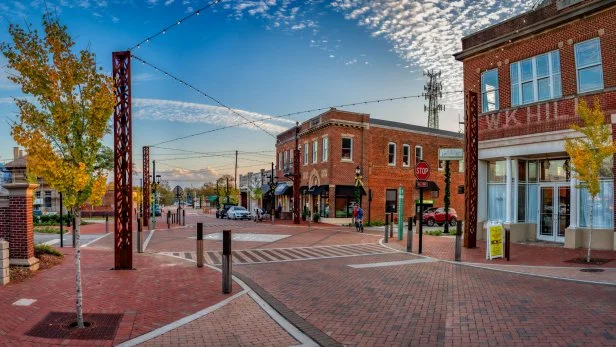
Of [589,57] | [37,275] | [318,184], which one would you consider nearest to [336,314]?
[37,275]

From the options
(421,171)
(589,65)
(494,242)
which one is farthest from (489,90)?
(494,242)

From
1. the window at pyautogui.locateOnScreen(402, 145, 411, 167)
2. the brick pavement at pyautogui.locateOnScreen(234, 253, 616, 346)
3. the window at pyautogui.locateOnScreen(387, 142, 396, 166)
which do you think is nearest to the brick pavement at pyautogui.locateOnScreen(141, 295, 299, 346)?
the brick pavement at pyautogui.locateOnScreen(234, 253, 616, 346)

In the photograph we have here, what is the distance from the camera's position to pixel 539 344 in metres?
5.53

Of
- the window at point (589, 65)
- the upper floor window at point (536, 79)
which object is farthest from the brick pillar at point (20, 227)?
the window at point (589, 65)

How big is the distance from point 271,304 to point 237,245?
10679 mm

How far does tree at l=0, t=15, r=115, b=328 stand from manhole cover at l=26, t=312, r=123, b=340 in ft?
1.90

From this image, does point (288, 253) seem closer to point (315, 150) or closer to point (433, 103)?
point (315, 150)

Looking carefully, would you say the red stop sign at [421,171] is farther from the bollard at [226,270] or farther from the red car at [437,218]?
the red car at [437,218]

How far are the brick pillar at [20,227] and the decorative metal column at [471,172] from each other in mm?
14123

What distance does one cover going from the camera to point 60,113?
6.73m

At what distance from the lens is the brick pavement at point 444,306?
19.4 feet

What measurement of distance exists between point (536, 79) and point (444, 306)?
1292cm

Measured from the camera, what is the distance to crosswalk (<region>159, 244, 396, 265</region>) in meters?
13.9

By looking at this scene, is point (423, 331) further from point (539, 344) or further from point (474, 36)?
point (474, 36)
